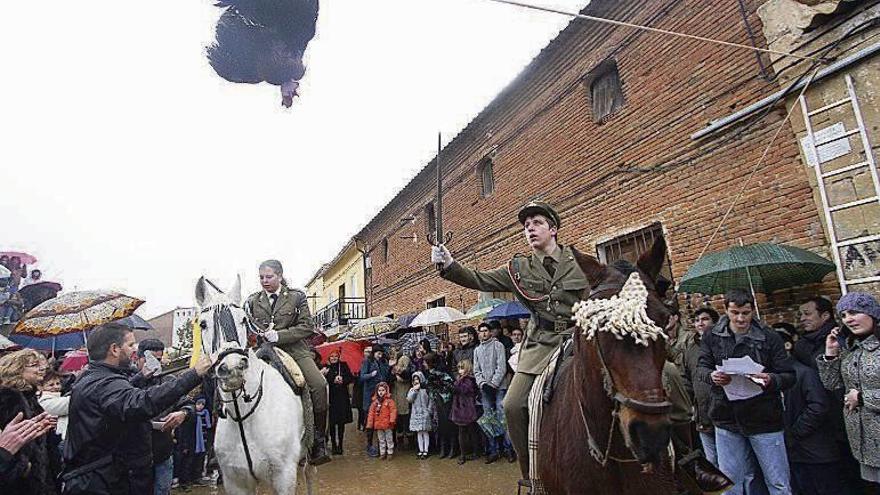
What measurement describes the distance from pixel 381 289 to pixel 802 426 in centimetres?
1945

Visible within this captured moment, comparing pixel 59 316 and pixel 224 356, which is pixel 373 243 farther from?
pixel 224 356

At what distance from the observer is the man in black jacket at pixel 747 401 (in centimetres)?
415

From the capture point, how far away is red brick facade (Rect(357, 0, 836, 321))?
6738 millimetres

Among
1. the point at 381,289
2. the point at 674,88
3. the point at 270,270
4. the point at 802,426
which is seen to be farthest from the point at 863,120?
the point at 381,289

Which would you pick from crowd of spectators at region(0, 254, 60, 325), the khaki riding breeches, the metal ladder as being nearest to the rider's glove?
the khaki riding breeches

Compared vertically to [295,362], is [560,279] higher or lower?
higher

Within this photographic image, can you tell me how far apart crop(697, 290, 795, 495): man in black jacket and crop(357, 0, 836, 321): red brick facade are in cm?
237

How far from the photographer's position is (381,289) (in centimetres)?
2291

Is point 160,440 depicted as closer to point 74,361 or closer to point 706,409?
A: point 74,361

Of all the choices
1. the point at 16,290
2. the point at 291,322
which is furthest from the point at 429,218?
the point at 291,322

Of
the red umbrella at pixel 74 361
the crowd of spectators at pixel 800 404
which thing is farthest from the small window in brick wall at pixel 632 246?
the red umbrella at pixel 74 361

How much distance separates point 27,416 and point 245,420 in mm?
1659

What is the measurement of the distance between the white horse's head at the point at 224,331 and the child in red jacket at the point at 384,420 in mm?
5854

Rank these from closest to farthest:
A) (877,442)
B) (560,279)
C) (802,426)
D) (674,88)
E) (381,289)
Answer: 1. (560,279)
2. (877,442)
3. (802,426)
4. (674,88)
5. (381,289)
